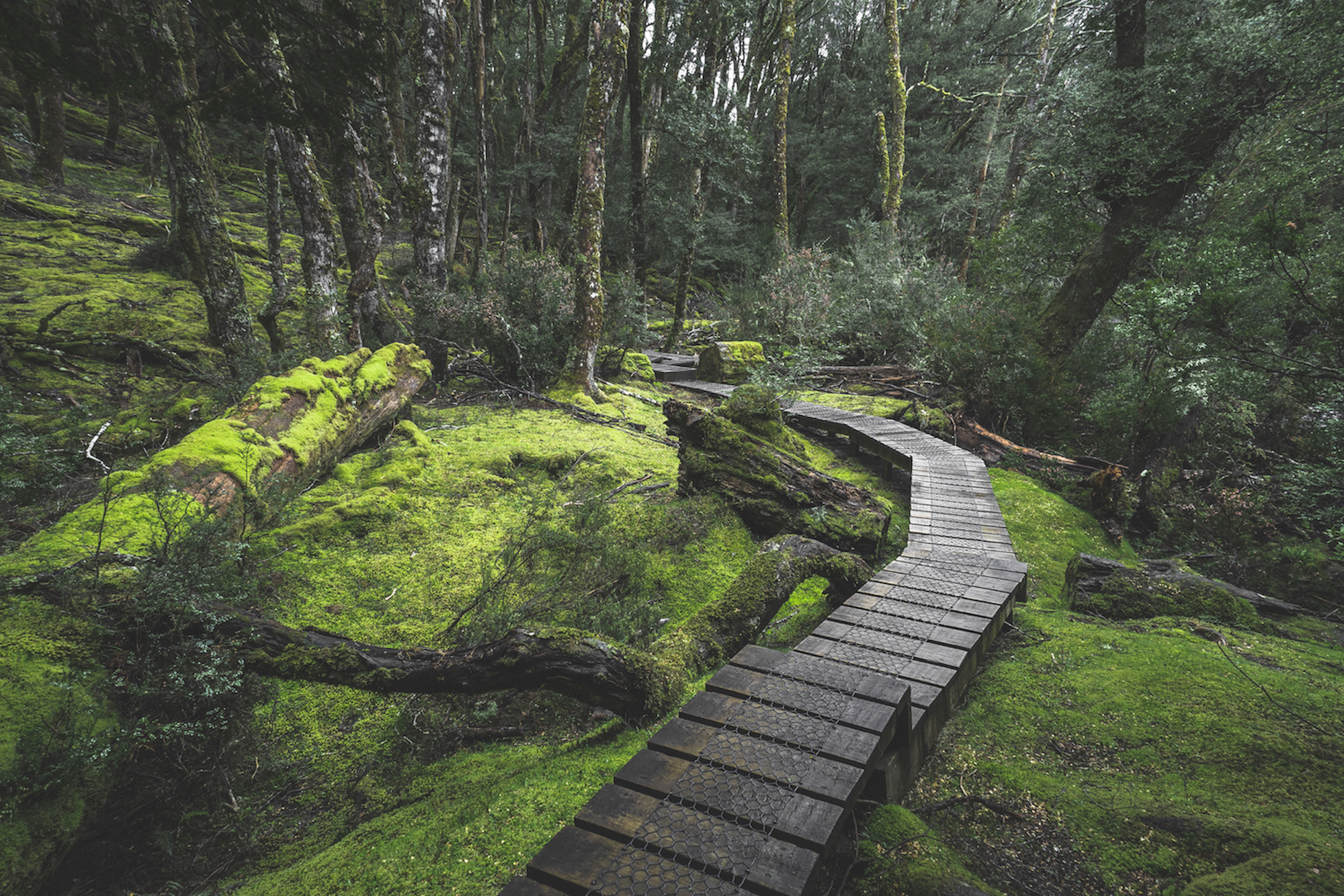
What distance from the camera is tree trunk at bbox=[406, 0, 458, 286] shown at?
8.38m

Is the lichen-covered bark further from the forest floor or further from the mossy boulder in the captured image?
the forest floor

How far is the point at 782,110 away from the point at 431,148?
38.6 feet

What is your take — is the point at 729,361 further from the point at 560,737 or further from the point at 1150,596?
the point at 560,737

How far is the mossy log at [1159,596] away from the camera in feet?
12.9

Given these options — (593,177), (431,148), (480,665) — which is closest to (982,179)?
(593,177)

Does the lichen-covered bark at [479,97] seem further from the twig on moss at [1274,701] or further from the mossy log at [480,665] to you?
the twig on moss at [1274,701]

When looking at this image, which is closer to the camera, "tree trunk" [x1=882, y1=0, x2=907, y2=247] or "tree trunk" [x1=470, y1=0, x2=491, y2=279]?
"tree trunk" [x1=470, y1=0, x2=491, y2=279]

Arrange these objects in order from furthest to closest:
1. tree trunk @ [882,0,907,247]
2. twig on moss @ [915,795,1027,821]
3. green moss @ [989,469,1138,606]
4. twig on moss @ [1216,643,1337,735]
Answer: tree trunk @ [882,0,907,247] < green moss @ [989,469,1138,606] < twig on moss @ [1216,643,1337,735] < twig on moss @ [915,795,1027,821]

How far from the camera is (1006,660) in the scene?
356cm

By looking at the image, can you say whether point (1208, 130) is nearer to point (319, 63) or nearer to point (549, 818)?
point (319, 63)

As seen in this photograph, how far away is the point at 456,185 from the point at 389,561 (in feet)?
49.9

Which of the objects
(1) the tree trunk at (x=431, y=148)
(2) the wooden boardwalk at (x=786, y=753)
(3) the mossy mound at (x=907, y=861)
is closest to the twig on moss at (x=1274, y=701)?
(2) the wooden boardwalk at (x=786, y=753)

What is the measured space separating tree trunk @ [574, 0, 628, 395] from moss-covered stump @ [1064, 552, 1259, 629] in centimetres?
732

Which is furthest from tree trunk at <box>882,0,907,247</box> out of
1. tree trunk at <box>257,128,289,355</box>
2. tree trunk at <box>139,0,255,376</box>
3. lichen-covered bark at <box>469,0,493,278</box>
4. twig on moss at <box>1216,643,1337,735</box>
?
tree trunk at <box>139,0,255,376</box>
